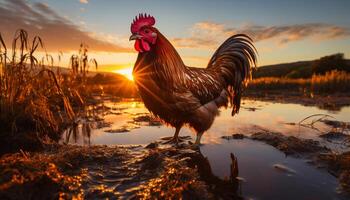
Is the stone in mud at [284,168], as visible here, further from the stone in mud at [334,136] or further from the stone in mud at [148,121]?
the stone in mud at [148,121]

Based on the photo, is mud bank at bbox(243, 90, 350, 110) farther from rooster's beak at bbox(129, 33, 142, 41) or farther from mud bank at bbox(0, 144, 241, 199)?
mud bank at bbox(0, 144, 241, 199)

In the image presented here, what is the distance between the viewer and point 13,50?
5059 mm

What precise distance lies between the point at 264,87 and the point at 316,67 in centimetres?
2078

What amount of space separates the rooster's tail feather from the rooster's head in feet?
7.62

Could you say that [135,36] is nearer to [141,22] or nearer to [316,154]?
[141,22]

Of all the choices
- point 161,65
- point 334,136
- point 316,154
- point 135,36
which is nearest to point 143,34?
point 135,36

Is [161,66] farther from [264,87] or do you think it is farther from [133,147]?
[264,87]

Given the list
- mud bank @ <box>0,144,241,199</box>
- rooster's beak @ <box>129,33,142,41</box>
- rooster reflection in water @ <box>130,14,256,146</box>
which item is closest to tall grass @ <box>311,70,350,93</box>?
rooster reflection in water @ <box>130,14,256,146</box>

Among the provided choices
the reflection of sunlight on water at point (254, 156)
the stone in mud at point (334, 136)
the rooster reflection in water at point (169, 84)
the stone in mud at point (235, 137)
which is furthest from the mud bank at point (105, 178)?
the stone in mud at point (334, 136)

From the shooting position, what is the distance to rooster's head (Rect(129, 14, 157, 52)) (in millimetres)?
4555

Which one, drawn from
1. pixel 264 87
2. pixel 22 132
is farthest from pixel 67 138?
pixel 264 87

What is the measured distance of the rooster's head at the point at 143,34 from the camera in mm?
4555

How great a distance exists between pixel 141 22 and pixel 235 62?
301cm

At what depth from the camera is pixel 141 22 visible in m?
4.74
